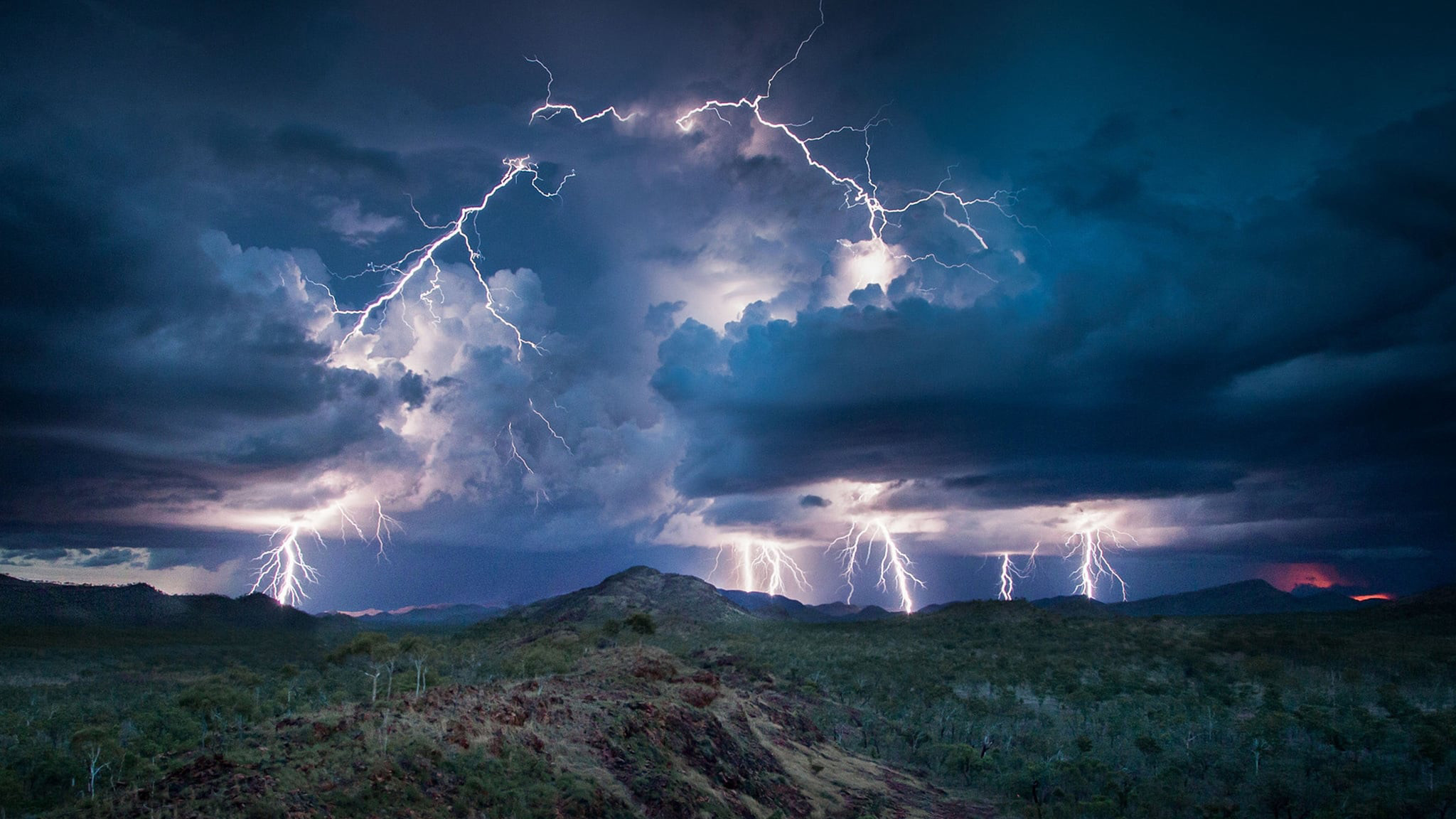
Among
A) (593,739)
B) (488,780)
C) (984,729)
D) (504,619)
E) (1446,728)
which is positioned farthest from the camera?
(504,619)

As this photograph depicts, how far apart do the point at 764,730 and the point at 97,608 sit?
21265 cm

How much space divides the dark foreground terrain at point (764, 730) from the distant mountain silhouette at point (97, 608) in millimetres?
81528

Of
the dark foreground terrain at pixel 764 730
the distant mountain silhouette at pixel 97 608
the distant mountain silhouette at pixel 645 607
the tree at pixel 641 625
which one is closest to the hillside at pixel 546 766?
the dark foreground terrain at pixel 764 730

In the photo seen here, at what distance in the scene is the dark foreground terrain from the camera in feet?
61.6

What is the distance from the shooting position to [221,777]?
15305 mm

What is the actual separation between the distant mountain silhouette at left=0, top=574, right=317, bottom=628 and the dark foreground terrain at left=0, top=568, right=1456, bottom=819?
81.5 meters

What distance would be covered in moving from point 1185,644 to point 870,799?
8283 centimetres

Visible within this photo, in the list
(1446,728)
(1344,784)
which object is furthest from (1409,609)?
(1344,784)

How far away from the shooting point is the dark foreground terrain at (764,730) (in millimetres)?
18766

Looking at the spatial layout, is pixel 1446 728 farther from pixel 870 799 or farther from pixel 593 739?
pixel 593 739

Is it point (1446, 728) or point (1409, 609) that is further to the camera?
point (1409, 609)

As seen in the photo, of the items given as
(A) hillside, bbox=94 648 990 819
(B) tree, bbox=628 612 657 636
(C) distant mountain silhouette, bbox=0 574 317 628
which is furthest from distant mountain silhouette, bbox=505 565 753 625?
(A) hillside, bbox=94 648 990 819

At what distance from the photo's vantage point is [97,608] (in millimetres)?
177250

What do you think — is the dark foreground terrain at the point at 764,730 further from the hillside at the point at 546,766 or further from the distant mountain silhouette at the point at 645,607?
the distant mountain silhouette at the point at 645,607
